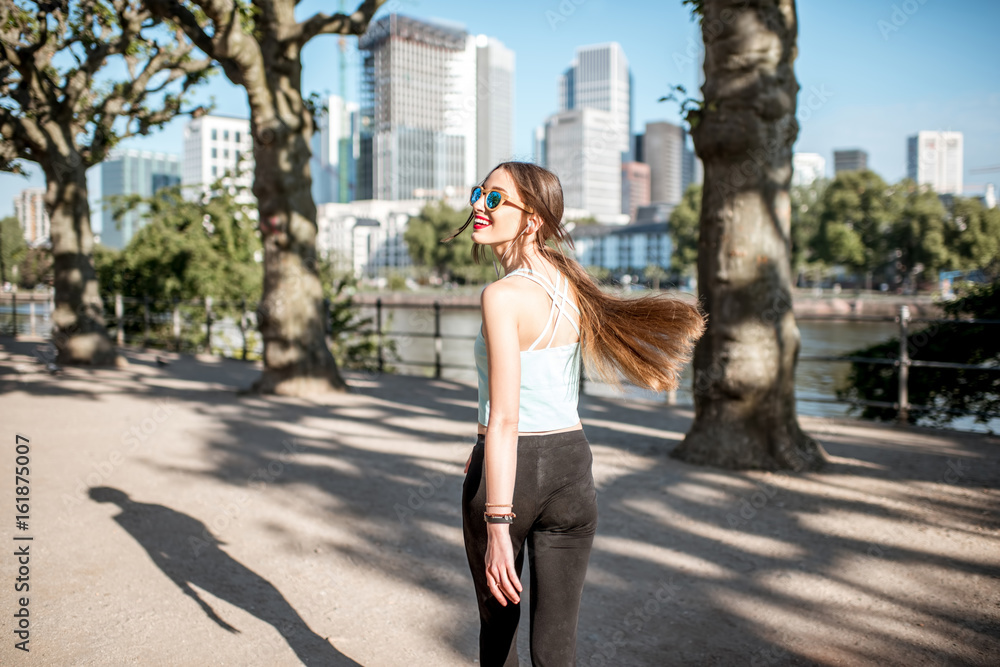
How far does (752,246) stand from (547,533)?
15.3 ft

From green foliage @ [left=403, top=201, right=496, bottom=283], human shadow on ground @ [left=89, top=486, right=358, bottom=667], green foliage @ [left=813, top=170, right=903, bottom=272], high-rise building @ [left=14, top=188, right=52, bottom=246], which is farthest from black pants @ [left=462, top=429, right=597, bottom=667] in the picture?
green foliage @ [left=403, top=201, right=496, bottom=283]

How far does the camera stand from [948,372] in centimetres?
872

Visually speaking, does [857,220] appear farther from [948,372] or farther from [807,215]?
[948,372]

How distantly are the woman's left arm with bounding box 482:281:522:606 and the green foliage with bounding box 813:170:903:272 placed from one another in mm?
68201

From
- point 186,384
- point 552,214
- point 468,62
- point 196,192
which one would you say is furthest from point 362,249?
point 552,214

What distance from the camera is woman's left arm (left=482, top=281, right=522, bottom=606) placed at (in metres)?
1.85

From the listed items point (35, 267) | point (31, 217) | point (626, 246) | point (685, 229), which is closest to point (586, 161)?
point (626, 246)

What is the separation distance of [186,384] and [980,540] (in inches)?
375

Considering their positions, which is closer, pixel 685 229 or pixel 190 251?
pixel 190 251

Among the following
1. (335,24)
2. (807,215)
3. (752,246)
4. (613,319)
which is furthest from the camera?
(807,215)

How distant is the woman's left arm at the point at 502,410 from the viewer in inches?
72.8

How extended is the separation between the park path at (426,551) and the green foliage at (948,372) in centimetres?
127

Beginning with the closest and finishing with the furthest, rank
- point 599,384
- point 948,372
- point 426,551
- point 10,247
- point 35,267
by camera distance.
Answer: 1. point 426,551
2. point 948,372
3. point 599,384
4. point 35,267
5. point 10,247

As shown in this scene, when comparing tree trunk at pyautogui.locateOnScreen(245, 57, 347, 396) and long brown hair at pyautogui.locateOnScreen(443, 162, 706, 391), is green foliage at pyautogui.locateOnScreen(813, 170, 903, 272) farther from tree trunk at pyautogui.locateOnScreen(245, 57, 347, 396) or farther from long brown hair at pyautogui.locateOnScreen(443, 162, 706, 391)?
long brown hair at pyautogui.locateOnScreen(443, 162, 706, 391)
